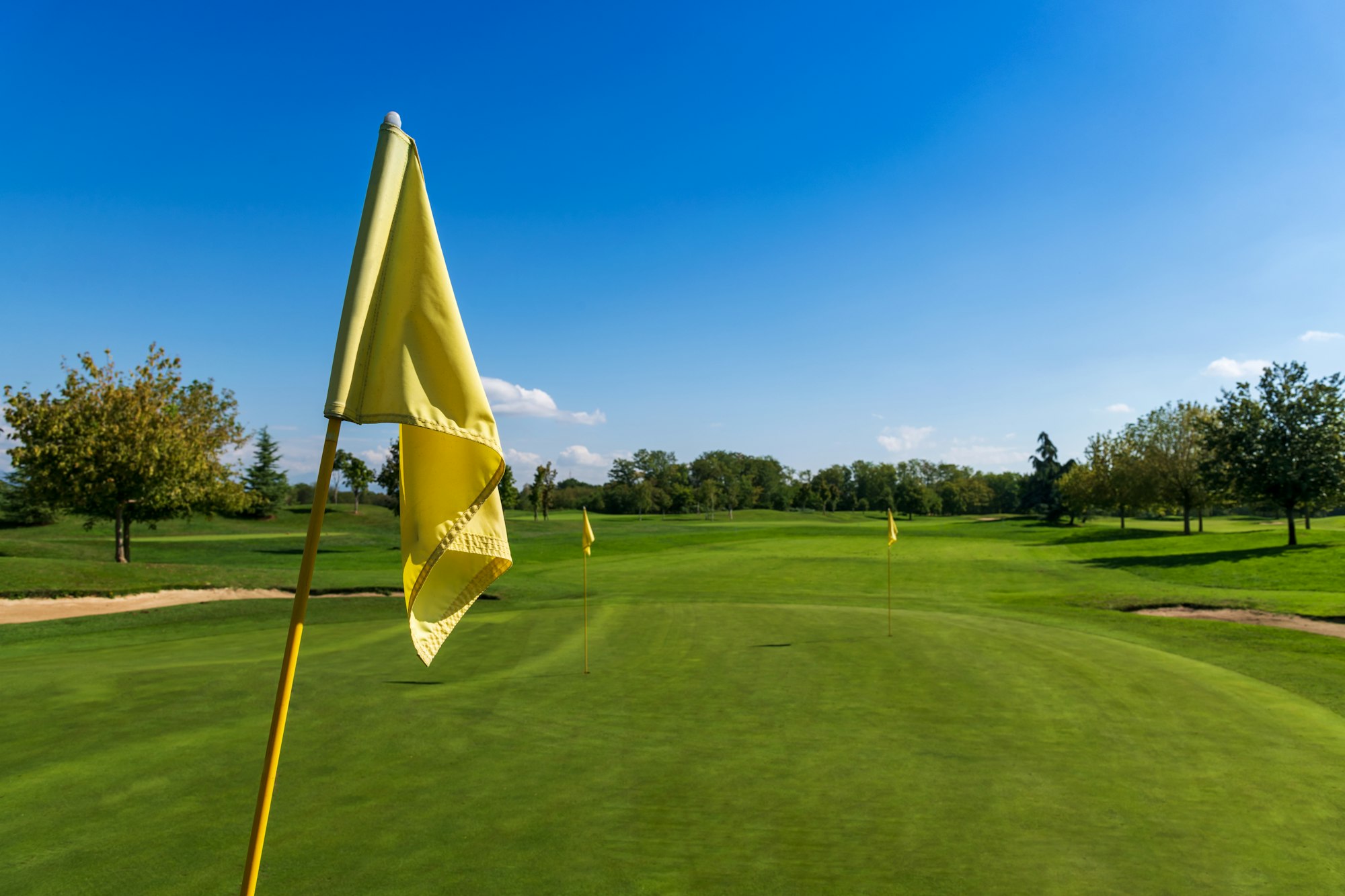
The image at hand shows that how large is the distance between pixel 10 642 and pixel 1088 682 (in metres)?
21.5

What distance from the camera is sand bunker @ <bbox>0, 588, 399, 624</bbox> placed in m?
20.0

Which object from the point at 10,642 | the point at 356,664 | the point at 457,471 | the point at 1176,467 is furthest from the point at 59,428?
the point at 1176,467

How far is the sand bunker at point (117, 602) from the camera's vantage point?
20.0 meters

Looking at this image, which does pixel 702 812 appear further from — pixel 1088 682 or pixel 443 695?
pixel 1088 682

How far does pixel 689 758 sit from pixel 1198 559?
123ft

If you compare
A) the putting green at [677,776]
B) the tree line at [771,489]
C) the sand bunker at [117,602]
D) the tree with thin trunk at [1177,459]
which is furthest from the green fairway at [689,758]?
the tree line at [771,489]

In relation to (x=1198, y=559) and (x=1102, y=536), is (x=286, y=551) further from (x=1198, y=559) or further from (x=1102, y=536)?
(x=1102, y=536)

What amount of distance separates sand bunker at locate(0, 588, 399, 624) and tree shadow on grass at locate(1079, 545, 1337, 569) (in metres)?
33.6

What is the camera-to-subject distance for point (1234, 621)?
18.5 metres

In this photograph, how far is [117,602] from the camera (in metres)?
22.3

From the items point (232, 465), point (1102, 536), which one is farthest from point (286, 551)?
point (1102, 536)

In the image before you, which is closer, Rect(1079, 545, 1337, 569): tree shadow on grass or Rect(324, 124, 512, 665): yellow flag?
Rect(324, 124, 512, 665): yellow flag

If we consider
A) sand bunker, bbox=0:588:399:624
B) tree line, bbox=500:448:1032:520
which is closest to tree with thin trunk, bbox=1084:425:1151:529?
tree line, bbox=500:448:1032:520

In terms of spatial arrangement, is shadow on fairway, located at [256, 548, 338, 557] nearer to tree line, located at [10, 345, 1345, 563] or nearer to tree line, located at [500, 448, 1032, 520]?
tree line, located at [10, 345, 1345, 563]
